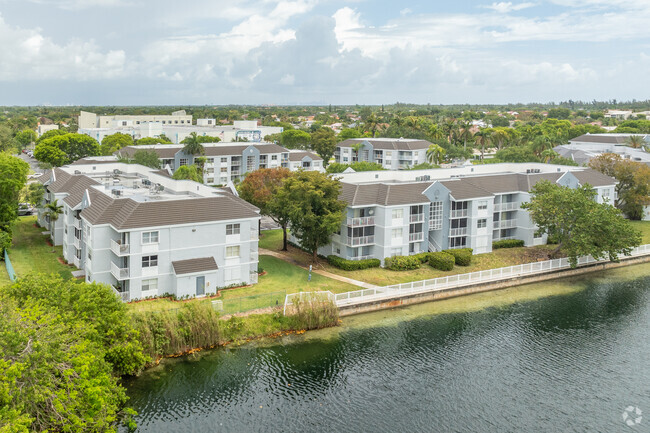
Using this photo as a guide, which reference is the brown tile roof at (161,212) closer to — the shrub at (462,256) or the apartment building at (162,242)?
the apartment building at (162,242)

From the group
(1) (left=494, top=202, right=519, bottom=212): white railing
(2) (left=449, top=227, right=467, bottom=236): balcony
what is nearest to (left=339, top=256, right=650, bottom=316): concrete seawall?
(2) (left=449, top=227, right=467, bottom=236): balcony

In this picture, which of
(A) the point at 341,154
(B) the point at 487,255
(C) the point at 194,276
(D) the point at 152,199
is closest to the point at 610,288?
(B) the point at 487,255

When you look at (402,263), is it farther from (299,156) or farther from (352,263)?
(299,156)

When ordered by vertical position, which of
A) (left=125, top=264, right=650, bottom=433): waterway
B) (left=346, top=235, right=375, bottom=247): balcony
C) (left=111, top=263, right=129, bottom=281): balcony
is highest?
(left=346, top=235, right=375, bottom=247): balcony

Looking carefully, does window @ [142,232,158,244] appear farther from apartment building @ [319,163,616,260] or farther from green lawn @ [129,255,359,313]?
apartment building @ [319,163,616,260]

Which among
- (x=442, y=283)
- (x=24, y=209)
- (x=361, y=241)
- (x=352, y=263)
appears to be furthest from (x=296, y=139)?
(x=442, y=283)

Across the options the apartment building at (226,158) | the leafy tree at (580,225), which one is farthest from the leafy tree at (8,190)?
the leafy tree at (580,225)
